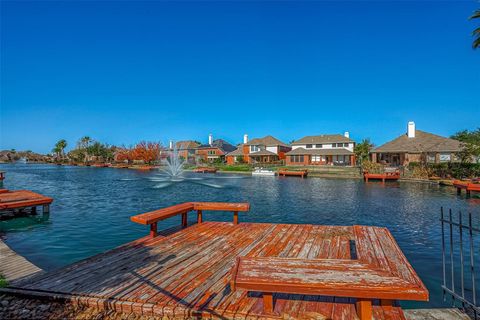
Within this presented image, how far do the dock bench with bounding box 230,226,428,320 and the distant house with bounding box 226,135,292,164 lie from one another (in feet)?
196

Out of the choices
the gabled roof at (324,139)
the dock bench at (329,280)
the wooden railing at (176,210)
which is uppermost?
the gabled roof at (324,139)

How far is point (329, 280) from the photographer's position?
10.7 ft

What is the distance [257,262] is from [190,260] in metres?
2.05

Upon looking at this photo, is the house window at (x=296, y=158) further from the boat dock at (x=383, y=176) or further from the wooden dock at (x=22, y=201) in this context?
the wooden dock at (x=22, y=201)

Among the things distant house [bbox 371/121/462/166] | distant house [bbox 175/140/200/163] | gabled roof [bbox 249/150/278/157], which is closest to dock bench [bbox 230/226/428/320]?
distant house [bbox 371/121/462/166]

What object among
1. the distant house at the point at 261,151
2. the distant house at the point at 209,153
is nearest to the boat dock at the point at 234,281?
the distant house at the point at 261,151

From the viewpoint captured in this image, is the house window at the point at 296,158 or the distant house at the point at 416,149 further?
the house window at the point at 296,158

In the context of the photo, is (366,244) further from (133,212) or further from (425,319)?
(133,212)

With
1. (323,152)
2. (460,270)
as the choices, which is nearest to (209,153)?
(323,152)

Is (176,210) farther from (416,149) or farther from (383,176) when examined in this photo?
(416,149)

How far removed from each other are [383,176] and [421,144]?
15288 millimetres

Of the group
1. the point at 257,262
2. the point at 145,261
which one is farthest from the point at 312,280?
the point at 145,261

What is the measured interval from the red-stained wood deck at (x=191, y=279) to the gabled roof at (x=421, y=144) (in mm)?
42692

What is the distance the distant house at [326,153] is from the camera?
5516cm
